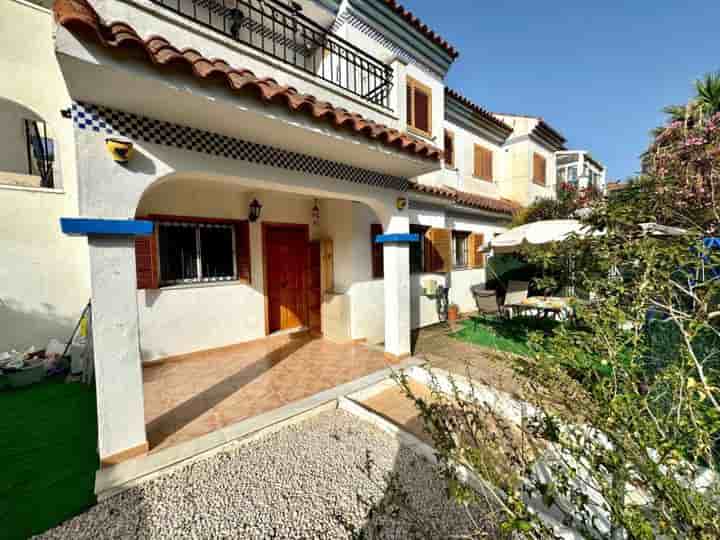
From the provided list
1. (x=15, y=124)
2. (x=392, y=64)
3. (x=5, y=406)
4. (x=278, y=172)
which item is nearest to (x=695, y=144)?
(x=392, y=64)

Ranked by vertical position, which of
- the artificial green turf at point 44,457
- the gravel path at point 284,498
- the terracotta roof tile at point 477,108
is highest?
the terracotta roof tile at point 477,108

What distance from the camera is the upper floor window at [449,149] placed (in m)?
10.9

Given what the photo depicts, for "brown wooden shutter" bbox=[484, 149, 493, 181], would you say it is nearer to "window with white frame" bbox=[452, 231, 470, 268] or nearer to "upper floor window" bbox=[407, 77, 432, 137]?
"window with white frame" bbox=[452, 231, 470, 268]

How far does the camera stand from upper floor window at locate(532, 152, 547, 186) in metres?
14.7

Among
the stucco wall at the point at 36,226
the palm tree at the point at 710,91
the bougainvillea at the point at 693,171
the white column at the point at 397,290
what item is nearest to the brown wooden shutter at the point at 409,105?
the white column at the point at 397,290

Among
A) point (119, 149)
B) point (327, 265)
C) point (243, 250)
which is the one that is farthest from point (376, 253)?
point (119, 149)

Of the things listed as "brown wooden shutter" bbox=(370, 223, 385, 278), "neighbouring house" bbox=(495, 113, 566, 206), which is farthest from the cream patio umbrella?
"neighbouring house" bbox=(495, 113, 566, 206)

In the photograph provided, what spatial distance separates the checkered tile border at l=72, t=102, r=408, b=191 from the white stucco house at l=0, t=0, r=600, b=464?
0.06ft

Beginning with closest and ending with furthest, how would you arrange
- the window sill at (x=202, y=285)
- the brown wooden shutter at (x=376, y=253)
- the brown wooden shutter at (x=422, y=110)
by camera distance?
1. the window sill at (x=202, y=285)
2. the brown wooden shutter at (x=376, y=253)
3. the brown wooden shutter at (x=422, y=110)

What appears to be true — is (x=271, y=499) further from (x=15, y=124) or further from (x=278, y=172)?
(x=15, y=124)

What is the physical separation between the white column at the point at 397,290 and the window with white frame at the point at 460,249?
5.25m

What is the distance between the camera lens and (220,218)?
7273 mm

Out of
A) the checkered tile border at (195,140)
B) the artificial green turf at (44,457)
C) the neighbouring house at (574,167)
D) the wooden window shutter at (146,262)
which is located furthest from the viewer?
the neighbouring house at (574,167)

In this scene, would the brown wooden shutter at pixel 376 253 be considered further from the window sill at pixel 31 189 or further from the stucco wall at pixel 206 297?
the window sill at pixel 31 189
